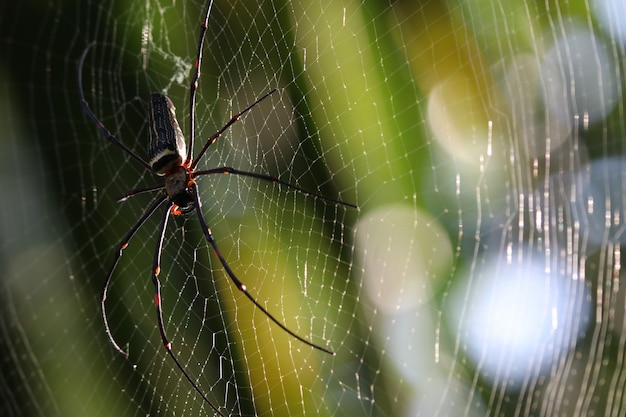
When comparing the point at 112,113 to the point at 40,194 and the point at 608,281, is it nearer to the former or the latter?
the point at 40,194

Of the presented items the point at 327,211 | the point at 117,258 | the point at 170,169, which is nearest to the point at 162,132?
the point at 170,169

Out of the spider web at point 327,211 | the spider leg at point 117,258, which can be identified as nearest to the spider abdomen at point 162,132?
the spider leg at point 117,258

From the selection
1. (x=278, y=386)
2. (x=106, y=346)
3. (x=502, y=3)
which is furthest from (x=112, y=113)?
(x=502, y=3)

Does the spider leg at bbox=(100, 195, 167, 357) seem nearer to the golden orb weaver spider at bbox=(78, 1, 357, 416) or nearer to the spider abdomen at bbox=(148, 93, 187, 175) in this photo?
the golden orb weaver spider at bbox=(78, 1, 357, 416)

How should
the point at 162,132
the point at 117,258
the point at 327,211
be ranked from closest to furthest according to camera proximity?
the point at 162,132 < the point at 117,258 < the point at 327,211

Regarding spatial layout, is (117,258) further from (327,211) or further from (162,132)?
(327,211)

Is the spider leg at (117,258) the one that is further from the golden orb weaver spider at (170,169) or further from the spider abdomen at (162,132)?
the spider abdomen at (162,132)
